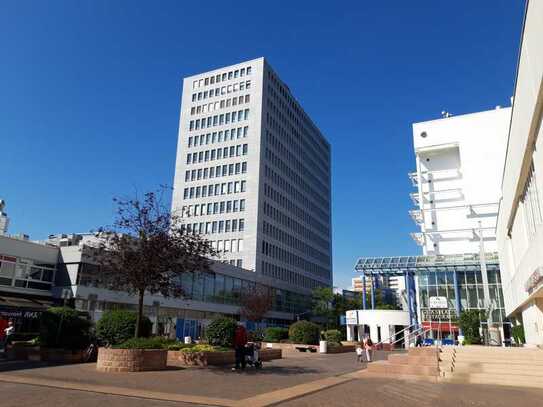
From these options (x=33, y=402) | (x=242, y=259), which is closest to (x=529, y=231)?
(x=33, y=402)

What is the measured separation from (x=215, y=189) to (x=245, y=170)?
6.41 meters

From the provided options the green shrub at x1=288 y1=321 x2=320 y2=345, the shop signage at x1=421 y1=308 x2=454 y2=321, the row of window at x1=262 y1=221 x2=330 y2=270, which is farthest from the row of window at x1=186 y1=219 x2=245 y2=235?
the green shrub at x1=288 y1=321 x2=320 y2=345

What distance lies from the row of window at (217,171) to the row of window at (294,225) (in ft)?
24.5

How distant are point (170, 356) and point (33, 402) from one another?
1061 centimetres

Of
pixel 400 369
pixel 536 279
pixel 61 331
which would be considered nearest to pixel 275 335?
pixel 61 331

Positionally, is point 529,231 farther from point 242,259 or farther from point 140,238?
point 242,259

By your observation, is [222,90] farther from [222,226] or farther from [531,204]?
[531,204]

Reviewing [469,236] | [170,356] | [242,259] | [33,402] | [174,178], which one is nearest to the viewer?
[33,402]

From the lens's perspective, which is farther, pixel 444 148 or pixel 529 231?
pixel 444 148

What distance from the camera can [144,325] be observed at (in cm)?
2116

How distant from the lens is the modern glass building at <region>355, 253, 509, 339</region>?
2023 inches

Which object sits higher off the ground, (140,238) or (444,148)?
(444,148)

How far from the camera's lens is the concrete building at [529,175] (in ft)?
49.9

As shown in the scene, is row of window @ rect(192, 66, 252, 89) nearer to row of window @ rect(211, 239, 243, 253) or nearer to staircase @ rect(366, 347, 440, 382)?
row of window @ rect(211, 239, 243, 253)
